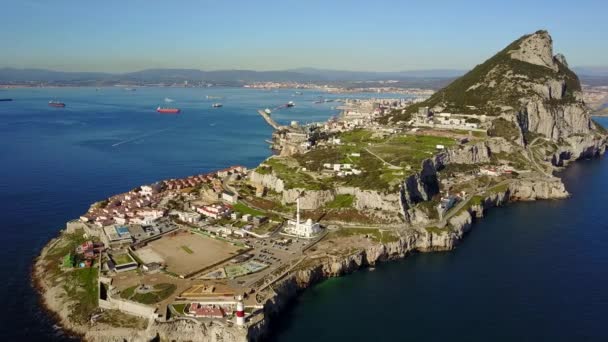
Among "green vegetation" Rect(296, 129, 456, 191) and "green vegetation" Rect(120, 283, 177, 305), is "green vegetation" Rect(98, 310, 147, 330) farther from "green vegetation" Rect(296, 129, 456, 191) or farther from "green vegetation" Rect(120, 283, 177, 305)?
"green vegetation" Rect(296, 129, 456, 191)

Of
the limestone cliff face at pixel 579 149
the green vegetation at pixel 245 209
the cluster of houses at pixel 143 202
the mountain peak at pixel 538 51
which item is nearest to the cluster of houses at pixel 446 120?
the limestone cliff face at pixel 579 149

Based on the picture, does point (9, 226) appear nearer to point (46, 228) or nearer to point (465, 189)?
point (46, 228)

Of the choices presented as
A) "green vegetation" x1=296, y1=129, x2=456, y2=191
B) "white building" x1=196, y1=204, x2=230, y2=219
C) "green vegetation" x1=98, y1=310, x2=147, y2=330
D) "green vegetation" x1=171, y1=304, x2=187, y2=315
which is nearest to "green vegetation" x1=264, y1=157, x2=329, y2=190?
"green vegetation" x1=296, y1=129, x2=456, y2=191

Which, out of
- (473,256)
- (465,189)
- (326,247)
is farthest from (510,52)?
(326,247)

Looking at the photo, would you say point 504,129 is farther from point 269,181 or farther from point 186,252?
point 186,252

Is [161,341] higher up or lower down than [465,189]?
lower down
